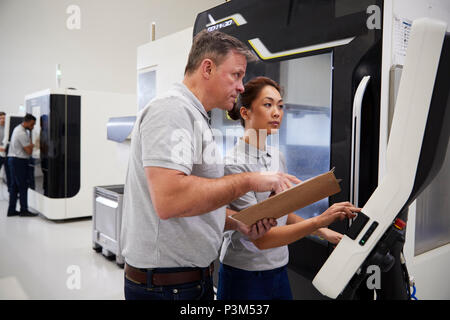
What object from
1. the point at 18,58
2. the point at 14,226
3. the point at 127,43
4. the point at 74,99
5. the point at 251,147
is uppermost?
the point at 127,43

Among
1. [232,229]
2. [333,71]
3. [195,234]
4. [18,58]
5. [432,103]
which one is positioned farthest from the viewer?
[18,58]

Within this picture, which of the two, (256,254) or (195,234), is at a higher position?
(195,234)

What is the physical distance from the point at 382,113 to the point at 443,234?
3.40ft

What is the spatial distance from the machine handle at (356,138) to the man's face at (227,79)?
53cm

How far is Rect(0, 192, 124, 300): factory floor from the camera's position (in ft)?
9.85

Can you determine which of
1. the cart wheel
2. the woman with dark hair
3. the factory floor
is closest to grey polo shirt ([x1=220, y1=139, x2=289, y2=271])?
the woman with dark hair

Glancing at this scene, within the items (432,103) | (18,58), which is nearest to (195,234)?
(432,103)

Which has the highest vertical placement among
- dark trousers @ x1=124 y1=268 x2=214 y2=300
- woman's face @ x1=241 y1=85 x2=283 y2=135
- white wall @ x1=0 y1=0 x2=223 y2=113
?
white wall @ x1=0 y1=0 x2=223 y2=113

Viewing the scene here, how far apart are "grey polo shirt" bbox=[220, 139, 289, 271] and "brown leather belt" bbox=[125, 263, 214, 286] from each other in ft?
0.89

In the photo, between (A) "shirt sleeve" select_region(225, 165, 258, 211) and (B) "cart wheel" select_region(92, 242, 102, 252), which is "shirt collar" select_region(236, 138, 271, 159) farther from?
(B) "cart wheel" select_region(92, 242, 102, 252)

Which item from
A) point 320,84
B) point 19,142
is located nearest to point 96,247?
point 19,142

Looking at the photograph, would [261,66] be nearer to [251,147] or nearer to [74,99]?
[251,147]

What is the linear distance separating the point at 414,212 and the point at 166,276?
1.31 metres

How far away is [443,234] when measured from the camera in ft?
6.83
